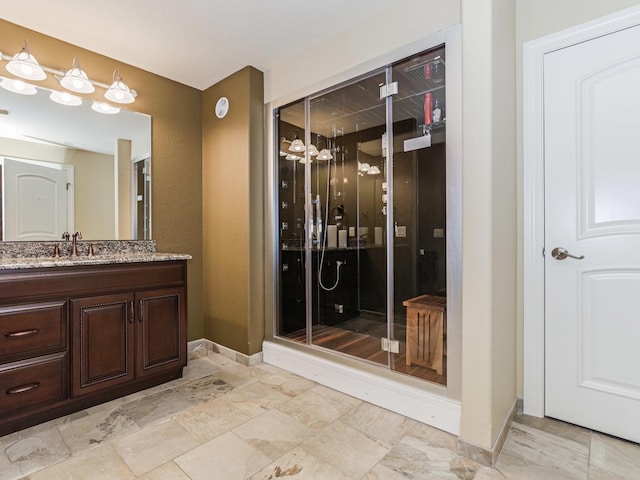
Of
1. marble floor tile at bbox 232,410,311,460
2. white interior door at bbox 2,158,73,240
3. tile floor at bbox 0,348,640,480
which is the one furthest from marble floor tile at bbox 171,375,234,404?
white interior door at bbox 2,158,73,240

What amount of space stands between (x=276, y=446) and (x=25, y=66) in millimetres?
2843

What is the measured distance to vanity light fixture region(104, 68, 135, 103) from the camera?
258 centimetres

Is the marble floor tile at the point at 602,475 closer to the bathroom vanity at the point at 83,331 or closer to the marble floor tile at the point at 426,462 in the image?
the marble floor tile at the point at 426,462

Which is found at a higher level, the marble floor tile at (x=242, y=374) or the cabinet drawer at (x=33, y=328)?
the cabinet drawer at (x=33, y=328)

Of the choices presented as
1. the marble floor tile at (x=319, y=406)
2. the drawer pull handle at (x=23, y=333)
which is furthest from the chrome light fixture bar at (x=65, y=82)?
the marble floor tile at (x=319, y=406)

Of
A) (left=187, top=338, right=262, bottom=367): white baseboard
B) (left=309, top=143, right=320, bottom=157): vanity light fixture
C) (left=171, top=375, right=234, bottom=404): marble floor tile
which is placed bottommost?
(left=171, top=375, right=234, bottom=404): marble floor tile

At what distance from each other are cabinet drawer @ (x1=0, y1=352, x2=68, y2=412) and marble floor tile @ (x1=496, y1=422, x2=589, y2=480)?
244 cm

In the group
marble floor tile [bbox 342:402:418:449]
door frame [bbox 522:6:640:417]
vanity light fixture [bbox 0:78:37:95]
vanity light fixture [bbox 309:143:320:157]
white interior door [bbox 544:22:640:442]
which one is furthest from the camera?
vanity light fixture [bbox 309:143:320:157]

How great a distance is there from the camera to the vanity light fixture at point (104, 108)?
8.73ft

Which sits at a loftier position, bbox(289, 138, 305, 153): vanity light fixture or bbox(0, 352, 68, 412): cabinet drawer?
bbox(289, 138, 305, 153): vanity light fixture

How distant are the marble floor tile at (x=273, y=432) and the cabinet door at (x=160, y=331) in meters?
0.87

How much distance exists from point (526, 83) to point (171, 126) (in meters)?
2.84

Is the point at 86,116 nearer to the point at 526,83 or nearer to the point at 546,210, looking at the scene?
the point at 526,83

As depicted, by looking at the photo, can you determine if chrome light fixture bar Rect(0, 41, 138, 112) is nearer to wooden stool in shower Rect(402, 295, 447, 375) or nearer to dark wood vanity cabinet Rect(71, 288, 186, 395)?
dark wood vanity cabinet Rect(71, 288, 186, 395)
